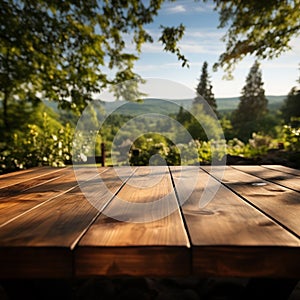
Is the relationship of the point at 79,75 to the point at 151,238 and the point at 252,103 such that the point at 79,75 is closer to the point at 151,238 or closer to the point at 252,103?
the point at 151,238

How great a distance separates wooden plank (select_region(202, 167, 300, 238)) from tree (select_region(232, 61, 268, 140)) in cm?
3576

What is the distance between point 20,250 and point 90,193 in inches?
23.8

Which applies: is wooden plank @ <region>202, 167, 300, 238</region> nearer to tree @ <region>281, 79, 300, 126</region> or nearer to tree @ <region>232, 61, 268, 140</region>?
tree @ <region>281, 79, 300, 126</region>

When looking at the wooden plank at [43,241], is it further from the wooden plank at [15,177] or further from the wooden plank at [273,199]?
the wooden plank at [15,177]

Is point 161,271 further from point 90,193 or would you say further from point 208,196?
point 90,193

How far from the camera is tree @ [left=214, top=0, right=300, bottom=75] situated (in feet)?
24.3

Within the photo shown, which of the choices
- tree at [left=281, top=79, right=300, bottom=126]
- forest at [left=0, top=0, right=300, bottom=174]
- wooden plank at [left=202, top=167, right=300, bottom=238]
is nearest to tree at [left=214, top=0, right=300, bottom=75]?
forest at [left=0, top=0, right=300, bottom=174]

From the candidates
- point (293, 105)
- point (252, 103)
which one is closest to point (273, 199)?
point (293, 105)

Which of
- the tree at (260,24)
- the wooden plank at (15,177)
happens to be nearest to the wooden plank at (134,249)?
the wooden plank at (15,177)

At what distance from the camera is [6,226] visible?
739mm

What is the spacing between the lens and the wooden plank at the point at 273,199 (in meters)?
0.78

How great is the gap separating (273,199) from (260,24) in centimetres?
822

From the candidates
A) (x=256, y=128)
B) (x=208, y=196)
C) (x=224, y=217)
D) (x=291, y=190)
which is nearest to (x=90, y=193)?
(x=208, y=196)

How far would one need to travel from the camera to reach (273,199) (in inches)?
41.4
